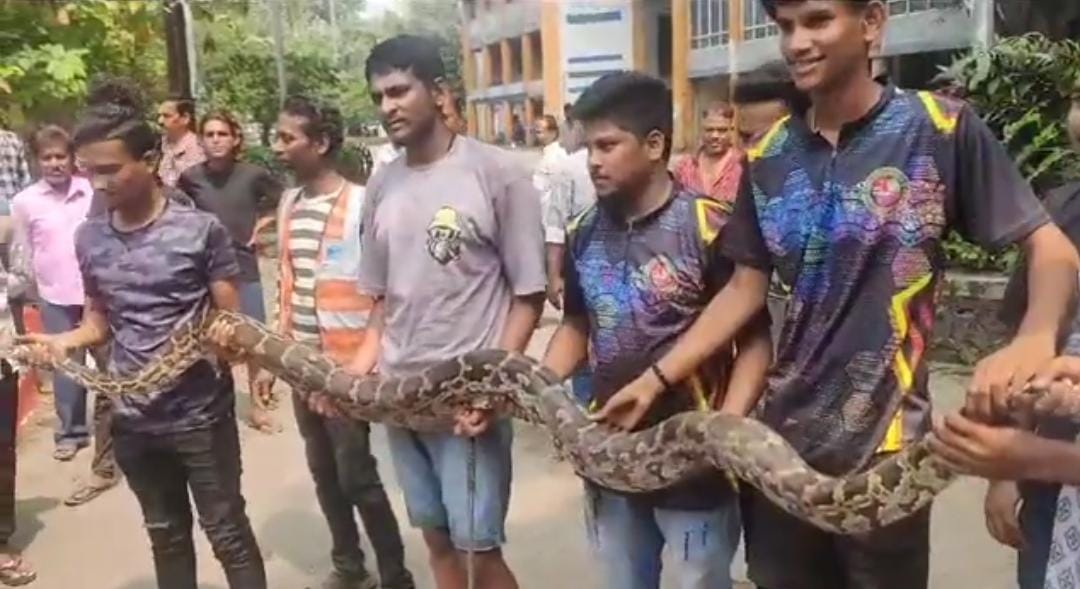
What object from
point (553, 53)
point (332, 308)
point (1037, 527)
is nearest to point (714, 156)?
point (332, 308)

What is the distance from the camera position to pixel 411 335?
3.98 meters

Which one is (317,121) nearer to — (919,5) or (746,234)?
(746,234)

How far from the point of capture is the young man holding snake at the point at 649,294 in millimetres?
3201

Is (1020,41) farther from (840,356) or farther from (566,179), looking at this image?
(840,356)

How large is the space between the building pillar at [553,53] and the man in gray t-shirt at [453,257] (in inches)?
454

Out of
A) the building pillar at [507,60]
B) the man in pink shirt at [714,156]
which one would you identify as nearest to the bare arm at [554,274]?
the man in pink shirt at [714,156]

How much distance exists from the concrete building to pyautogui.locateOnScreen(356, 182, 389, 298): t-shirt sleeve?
22.2 ft

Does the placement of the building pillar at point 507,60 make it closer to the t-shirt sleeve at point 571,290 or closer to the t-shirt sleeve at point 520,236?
the t-shirt sleeve at point 520,236

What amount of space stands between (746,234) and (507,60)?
71.2 feet

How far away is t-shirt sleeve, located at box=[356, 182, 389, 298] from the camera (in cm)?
404

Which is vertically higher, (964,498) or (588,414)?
(588,414)

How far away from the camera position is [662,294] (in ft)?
10.5

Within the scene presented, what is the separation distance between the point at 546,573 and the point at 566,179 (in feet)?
11.9

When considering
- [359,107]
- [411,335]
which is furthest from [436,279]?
[359,107]
